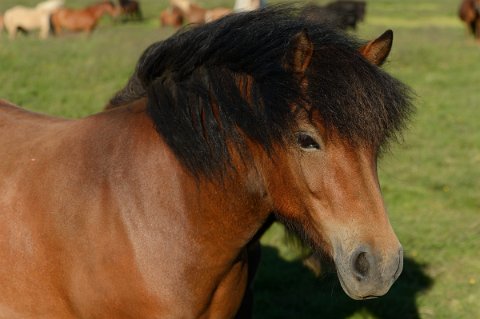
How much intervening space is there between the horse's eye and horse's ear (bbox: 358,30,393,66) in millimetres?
463

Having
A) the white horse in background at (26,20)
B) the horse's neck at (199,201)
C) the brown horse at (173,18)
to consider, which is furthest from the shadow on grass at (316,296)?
the brown horse at (173,18)

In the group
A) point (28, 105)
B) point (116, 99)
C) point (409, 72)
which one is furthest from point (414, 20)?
point (116, 99)

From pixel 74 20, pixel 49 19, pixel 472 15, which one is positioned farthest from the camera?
pixel 74 20

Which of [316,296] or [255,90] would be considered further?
[316,296]

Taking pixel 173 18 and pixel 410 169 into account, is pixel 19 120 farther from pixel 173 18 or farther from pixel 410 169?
pixel 173 18

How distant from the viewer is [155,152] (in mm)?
2900

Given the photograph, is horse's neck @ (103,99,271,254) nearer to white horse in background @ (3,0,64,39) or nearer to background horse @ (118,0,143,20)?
white horse in background @ (3,0,64,39)

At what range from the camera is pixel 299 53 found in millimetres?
2613

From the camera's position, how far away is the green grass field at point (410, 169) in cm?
510

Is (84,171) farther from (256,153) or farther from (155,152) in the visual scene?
(256,153)

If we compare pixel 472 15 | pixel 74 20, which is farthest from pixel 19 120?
pixel 74 20

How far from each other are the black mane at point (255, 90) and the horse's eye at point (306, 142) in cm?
5

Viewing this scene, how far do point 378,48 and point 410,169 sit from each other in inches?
229

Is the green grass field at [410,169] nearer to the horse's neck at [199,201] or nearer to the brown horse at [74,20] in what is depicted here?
the horse's neck at [199,201]
